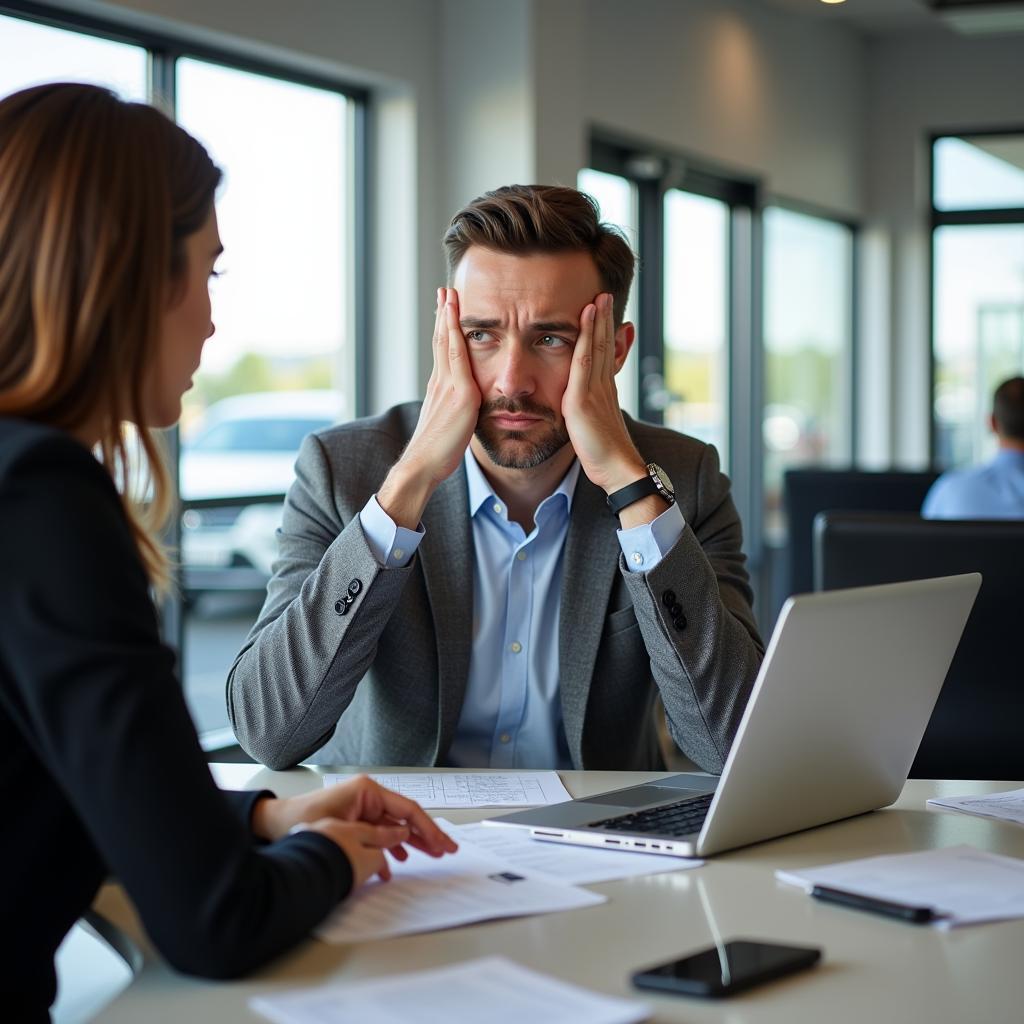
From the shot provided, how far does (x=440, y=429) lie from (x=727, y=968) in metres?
1.03

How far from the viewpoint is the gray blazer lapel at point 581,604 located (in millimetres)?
1937

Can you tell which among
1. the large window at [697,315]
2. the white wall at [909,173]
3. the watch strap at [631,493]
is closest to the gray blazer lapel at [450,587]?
the watch strap at [631,493]

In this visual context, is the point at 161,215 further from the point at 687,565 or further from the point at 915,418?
the point at 915,418

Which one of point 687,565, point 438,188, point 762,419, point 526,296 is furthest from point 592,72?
point 687,565

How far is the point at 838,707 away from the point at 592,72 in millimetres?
4345

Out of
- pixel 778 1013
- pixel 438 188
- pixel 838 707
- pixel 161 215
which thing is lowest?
pixel 778 1013

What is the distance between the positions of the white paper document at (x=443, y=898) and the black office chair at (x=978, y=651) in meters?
1.00

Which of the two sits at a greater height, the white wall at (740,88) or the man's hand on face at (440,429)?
the white wall at (740,88)

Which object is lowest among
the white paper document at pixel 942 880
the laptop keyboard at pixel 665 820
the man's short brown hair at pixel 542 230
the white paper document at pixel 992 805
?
the white paper document at pixel 992 805

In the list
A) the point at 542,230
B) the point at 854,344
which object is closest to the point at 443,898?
the point at 542,230

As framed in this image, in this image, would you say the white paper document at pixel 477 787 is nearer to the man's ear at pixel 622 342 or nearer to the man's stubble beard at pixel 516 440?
the man's stubble beard at pixel 516 440

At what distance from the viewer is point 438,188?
474cm

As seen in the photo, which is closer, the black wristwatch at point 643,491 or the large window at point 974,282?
the black wristwatch at point 643,491

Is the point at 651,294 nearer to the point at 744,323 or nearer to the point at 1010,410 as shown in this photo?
the point at 744,323
